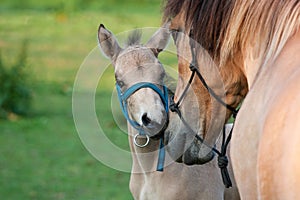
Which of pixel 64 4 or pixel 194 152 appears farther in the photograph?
pixel 64 4

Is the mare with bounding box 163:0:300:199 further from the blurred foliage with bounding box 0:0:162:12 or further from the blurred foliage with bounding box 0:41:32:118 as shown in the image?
the blurred foliage with bounding box 0:0:162:12

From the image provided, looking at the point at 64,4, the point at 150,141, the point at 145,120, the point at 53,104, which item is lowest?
the point at 64,4

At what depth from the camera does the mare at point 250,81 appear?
2697 millimetres

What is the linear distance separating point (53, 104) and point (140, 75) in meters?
6.98

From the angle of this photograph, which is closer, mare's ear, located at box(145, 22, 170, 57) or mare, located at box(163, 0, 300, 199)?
mare, located at box(163, 0, 300, 199)

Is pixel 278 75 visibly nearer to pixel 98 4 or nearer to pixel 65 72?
pixel 65 72

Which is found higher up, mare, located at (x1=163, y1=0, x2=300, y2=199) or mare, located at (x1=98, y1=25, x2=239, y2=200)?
mare, located at (x1=163, y1=0, x2=300, y2=199)

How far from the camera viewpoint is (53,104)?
37.9 ft

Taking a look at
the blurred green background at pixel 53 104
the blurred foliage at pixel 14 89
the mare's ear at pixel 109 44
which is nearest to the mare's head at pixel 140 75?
the mare's ear at pixel 109 44

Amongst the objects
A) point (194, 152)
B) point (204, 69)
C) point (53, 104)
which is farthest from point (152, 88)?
point (53, 104)

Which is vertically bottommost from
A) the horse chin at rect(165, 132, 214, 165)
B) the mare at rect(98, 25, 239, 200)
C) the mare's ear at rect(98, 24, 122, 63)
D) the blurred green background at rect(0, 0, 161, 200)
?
the blurred green background at rect(0, 0, 161, 200)

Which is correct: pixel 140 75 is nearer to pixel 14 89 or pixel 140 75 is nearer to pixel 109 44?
pixel 109 44

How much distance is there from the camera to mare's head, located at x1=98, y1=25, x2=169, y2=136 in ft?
14.7

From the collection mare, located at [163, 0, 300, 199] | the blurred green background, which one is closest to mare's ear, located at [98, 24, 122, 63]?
the blurred green background
